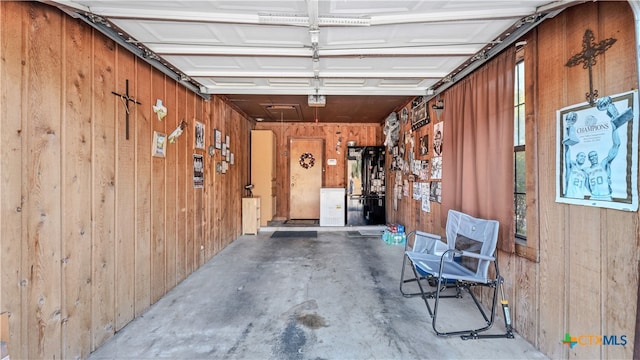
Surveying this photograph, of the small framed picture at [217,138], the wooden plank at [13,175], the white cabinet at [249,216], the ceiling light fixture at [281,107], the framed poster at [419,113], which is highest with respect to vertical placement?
the ceiling light fixture at [281,107]

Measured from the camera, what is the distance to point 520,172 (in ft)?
6.72

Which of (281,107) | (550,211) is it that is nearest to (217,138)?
(281,107)

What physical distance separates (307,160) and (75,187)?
5.05m

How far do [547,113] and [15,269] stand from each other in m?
3.27

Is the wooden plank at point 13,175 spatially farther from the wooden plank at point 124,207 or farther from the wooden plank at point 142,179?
the wooden plank at point 142,179

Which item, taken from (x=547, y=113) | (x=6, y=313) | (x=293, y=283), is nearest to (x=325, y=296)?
(x=293, y=283)

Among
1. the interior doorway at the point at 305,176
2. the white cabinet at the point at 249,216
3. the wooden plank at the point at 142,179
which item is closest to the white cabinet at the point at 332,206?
the interior doorway at the point at 305,176

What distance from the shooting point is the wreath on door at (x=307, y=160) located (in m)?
6.50

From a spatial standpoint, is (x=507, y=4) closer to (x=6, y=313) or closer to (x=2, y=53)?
(x=2, y=53)

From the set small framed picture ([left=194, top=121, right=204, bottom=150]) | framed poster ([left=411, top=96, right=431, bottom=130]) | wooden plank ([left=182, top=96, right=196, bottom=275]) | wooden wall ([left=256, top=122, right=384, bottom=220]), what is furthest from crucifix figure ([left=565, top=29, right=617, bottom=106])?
wooden wall ([left=256, top=122, right=384, bottom=220])

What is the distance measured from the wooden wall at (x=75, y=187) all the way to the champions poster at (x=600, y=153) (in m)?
3.11

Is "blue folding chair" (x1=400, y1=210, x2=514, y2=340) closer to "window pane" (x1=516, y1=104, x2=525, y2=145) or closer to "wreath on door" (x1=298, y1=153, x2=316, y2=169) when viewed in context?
"window pane" (x1=516, y1=104, x2=525, y2=145)

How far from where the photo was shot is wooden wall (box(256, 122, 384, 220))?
6.52m

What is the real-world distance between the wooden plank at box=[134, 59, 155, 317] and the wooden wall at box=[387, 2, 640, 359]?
316cm
